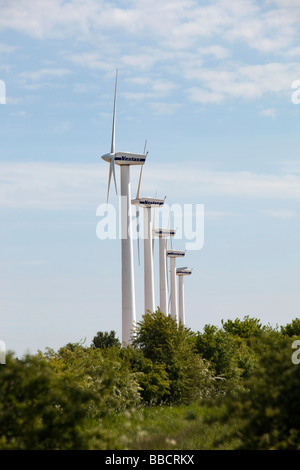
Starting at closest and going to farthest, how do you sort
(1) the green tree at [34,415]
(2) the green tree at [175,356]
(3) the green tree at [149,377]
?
(1) the green tree at [34,415] < (3) the green tree at [149,377] < (2) the green tree at [175,356]

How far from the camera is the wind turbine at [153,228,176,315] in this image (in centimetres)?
7862

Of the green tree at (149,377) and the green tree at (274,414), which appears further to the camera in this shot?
the green tree at (149,377)

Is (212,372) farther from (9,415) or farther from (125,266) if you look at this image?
(9,415)

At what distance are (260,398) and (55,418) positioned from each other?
459 centimetres

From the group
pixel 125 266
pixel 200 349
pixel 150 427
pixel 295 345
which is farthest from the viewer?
pixel 125 266

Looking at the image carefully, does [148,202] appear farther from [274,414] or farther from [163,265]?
[274,414]

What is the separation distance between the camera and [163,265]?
270 feet

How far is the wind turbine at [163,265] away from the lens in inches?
3095

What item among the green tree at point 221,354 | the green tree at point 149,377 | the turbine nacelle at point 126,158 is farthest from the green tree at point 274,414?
the turbine nacelle at point 126,158

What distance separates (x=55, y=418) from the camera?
48.1 ft

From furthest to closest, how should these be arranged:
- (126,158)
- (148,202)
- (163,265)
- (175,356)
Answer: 1. (163,265)
2. (148,202)
3. (126,158)
4. (175,356)
